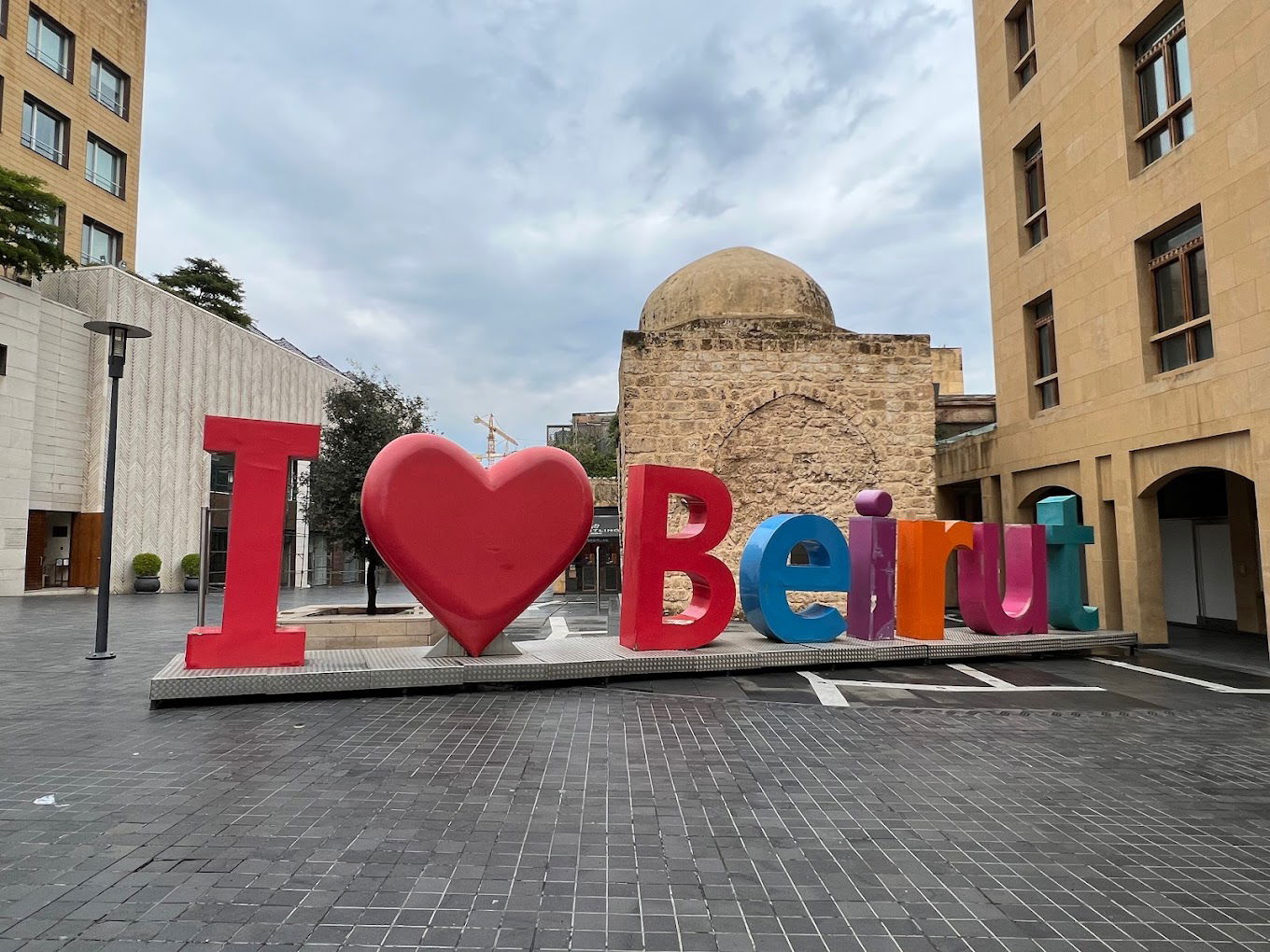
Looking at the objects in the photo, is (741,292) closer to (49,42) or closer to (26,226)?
(26,226)

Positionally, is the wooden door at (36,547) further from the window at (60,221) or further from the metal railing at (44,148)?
the metal railing at (44,148)

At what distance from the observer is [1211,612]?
14.4 meters

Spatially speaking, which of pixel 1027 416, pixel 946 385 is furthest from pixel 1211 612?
pixel 946 385

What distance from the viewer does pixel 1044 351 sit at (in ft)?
47.7

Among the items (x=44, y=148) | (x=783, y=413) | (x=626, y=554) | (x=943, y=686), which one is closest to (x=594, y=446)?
(x=44, y=148)

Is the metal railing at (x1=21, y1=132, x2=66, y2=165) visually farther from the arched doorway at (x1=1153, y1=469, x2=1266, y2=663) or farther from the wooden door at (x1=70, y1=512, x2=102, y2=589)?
the arched doorway at (x1=1153, y1=469, x2=1266, y2=663)

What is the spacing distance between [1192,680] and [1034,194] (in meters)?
10.3

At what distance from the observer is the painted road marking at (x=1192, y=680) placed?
8.58 metres

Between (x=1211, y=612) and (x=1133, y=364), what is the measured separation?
6339 mm

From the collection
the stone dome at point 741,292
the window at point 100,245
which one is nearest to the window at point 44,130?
the window at point 100,245

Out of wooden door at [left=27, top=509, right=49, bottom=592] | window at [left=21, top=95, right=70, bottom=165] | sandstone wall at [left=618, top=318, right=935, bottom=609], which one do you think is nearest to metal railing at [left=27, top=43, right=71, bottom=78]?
window at [left=21, top=95, right=70, bottom=165]

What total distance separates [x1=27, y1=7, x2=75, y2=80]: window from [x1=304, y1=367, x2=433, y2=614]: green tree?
71.9 ft

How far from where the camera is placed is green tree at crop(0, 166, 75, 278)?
21.0m

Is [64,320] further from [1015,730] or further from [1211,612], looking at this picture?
[1211,612]
